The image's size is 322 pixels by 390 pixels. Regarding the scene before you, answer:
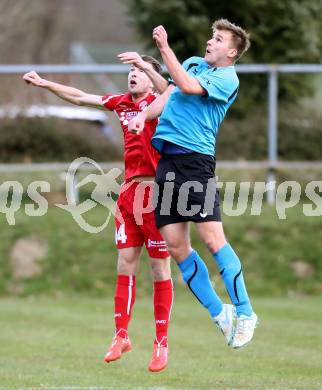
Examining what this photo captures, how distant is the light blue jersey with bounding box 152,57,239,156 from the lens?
7.57 metres

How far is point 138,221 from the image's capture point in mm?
8406

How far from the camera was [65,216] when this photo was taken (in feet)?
52.6

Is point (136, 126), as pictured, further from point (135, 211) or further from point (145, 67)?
point (135, 211)

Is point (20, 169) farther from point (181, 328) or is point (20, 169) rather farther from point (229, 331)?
point (229, 331)

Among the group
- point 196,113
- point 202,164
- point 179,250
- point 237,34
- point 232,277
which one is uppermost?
point 237,34

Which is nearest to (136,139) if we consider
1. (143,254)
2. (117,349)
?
(117,349)

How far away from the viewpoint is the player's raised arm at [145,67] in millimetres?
7469

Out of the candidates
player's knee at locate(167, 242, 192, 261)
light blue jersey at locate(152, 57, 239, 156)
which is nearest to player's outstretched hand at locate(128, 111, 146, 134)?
light blue jersey at locate(152, 57, 239, 156)

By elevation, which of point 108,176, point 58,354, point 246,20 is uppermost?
point 246,20

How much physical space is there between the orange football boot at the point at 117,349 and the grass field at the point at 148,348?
251 mm

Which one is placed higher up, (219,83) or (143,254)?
(219,83)

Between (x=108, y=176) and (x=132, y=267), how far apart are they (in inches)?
285

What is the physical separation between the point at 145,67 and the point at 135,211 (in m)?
1.34

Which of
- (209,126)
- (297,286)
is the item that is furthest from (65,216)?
(209,126)
